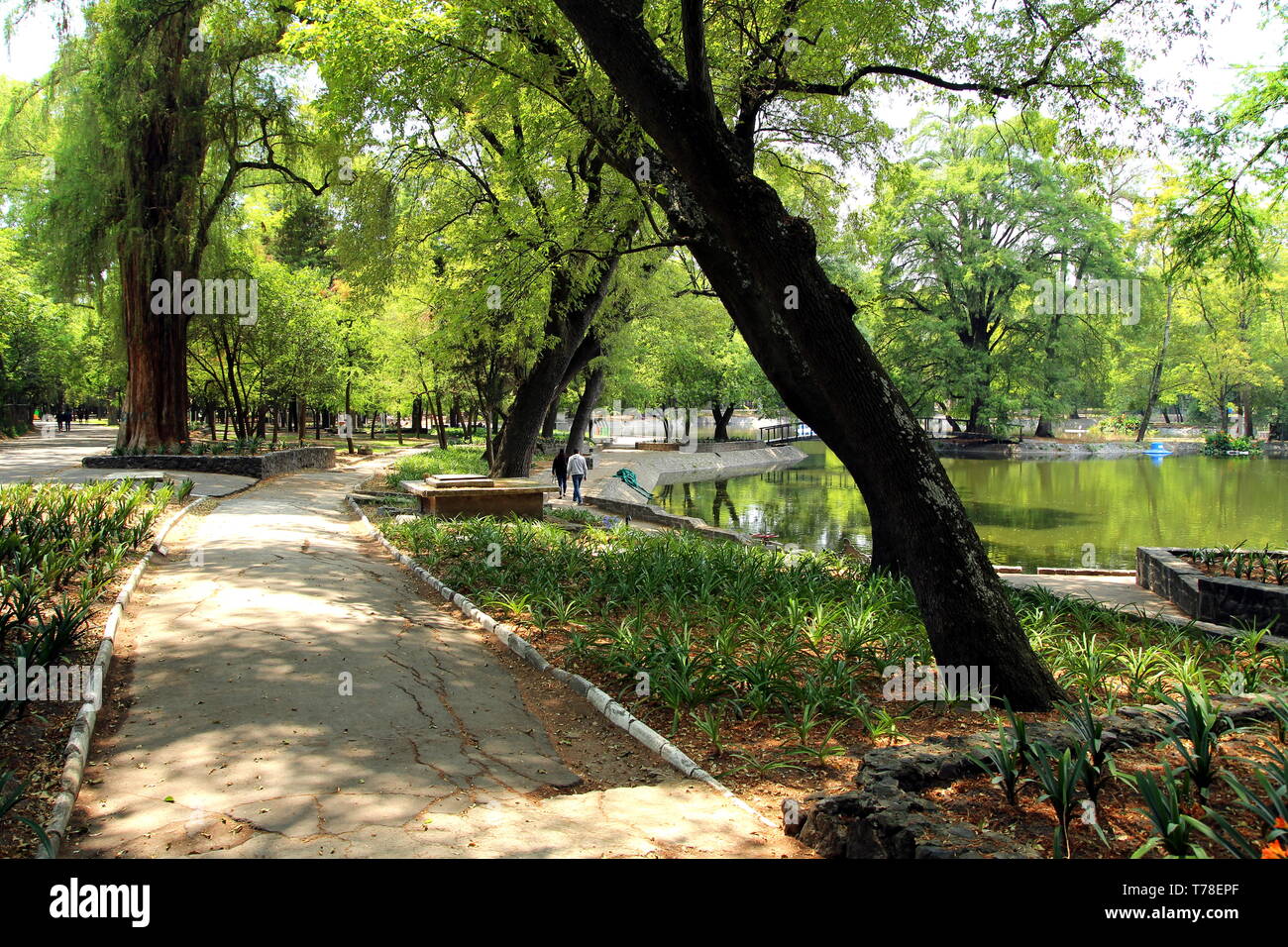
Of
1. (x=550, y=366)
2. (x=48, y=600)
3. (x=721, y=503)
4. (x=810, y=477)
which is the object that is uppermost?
(x=550, y=366)

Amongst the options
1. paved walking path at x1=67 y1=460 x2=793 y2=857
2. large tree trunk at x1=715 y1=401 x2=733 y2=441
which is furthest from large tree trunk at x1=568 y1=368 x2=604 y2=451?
paved walking path at x1=67 y1=460 x2=793 y2=857

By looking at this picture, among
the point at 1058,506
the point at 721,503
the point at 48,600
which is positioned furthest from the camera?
the point at 721,503

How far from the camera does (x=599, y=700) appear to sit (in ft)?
20.7

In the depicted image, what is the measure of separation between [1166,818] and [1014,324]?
155 ft

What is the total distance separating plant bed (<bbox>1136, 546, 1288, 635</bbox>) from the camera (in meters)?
8.99

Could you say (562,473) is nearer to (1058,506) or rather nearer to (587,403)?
(587,403)

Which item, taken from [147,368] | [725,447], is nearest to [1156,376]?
[725,447]

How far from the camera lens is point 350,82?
13367mm

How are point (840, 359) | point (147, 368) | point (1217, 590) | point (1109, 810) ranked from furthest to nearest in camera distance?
point (147, 368) < point (1217, 590) < point (840, 359) < point (1109, 810)

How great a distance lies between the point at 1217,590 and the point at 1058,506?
19.8 metres

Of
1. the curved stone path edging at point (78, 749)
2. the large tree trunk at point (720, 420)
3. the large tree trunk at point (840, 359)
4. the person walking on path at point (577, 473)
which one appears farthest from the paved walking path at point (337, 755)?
the large tree trunk at point (720, 420)

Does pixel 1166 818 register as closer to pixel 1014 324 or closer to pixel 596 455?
pixel 596 455

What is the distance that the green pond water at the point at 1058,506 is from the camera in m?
20.9
